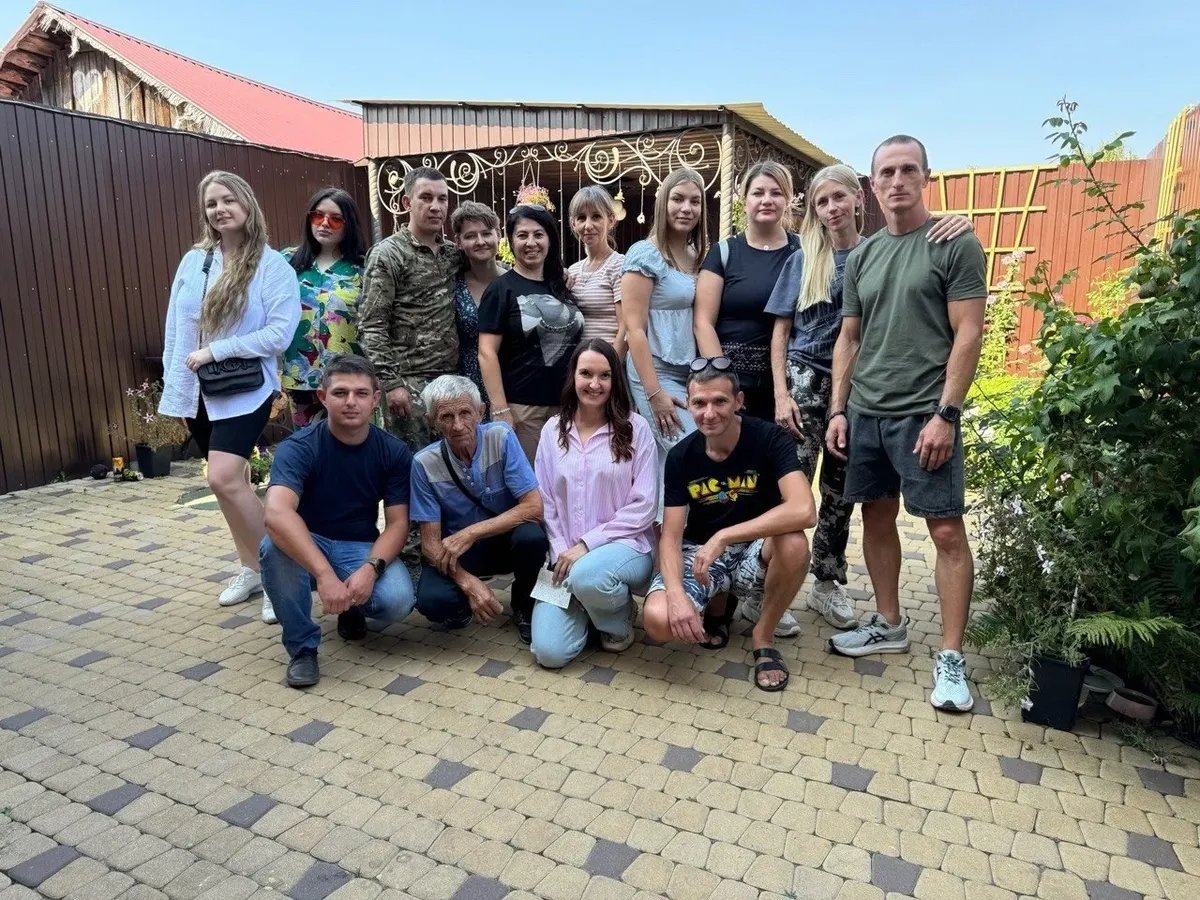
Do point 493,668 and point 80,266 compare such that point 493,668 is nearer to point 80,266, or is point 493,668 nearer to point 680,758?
point 680,758

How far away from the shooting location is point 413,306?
3584 mm

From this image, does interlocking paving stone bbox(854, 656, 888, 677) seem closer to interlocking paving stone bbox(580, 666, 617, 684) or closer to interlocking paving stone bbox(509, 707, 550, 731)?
interlocking paving stone bbox(580, 666, 617, 684)

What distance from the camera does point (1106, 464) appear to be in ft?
8.42

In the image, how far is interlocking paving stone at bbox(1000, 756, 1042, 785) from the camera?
236 centimetres

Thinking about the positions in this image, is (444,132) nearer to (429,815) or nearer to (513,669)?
(513,669)

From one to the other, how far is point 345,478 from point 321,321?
1.00 m

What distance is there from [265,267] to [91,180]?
4062mm

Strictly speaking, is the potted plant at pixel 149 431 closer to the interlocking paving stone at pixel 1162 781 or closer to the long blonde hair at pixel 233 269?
the long blonde hair at pixel 233 269

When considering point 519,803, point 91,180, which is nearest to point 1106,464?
point 519,803

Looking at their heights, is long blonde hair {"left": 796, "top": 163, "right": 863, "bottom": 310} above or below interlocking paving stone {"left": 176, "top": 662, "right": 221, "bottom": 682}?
above

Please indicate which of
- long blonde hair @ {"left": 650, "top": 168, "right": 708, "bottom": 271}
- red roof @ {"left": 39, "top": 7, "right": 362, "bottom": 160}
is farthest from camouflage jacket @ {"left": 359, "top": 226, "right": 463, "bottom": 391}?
red roof @ {"left": 39, "top": 7, "right": 362, "bottom": 160}

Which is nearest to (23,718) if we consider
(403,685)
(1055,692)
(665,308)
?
(403,685)

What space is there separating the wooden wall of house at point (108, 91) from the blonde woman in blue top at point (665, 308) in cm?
1008

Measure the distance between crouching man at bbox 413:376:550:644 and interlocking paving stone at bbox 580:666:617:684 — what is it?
390mm
